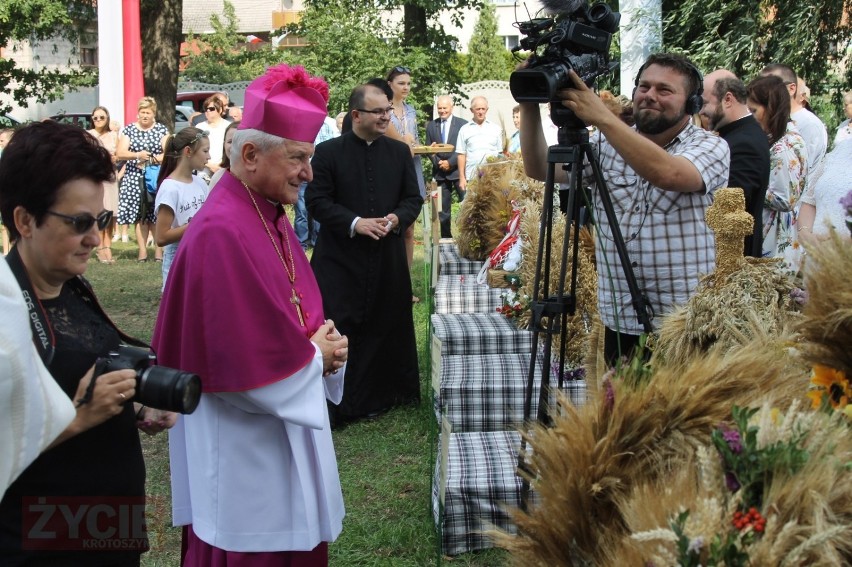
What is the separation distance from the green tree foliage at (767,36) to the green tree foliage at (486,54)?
23145mm

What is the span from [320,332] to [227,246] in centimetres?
44

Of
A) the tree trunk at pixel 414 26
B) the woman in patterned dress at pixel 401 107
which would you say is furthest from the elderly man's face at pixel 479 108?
the tree trunk at pixel 414 26

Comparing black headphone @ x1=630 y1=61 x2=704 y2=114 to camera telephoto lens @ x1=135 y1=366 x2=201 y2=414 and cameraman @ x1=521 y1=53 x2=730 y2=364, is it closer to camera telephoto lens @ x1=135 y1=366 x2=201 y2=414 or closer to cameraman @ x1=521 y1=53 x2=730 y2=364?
cameraman @ x1=521 y1=53 x2=730 y2=364

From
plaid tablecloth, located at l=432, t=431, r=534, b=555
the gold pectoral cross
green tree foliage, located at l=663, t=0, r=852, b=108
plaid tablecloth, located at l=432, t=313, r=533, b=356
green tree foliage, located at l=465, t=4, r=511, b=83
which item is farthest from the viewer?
green tree foliage, located at l=465, t=4, r=511, b=83

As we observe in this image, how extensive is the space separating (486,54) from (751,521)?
34343 mm

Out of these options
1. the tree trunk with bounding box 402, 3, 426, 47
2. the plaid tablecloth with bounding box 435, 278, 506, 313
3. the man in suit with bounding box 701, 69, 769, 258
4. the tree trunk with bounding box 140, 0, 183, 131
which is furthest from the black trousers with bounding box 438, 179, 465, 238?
the tree trunk with bounding box 402, 3, 426, 47

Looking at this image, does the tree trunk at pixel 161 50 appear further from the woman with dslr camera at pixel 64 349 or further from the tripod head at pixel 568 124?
the woman with dslr camera at pixel 64 349

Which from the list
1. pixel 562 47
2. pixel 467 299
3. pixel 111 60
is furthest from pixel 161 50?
pixel 562 47

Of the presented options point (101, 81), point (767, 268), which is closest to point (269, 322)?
point (767, 268)

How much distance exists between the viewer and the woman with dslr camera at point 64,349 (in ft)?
6.93

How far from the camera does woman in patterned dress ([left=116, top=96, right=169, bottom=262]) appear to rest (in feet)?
41.1

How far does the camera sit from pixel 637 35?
867cm

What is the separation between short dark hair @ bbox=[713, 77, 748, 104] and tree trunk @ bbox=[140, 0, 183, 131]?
14515 mm

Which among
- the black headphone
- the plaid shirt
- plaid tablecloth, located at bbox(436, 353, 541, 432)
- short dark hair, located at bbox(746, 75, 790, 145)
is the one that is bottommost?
plaid tablecloth, located at bbox(436, 353, 541, 432)
